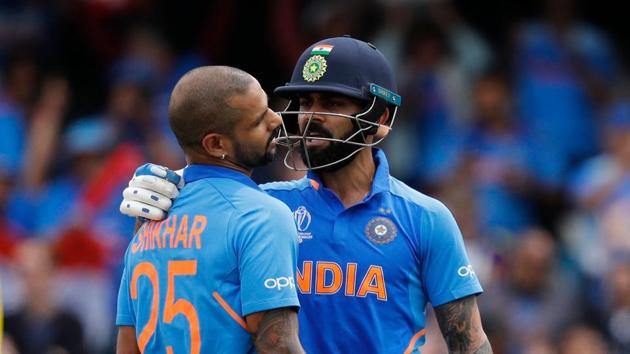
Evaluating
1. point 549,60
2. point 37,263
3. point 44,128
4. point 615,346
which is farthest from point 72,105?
point 615,346

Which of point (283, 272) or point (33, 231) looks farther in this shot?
point (33, 231)

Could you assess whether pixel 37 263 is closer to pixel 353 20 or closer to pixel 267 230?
pixel 353 20

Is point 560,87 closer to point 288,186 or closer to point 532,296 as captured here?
point 532,296

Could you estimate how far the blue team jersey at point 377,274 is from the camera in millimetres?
4621

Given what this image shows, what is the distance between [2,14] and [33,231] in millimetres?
2093

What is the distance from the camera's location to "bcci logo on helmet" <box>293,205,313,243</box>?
4752 mm

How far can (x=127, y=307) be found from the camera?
Result: 14.7 ft

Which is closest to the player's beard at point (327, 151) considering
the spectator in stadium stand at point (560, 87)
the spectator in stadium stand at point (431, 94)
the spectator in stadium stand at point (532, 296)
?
the spectator in stadium stand at point (532, 296)

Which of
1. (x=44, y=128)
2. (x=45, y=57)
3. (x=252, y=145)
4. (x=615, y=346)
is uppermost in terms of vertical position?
(x=45, y=57)

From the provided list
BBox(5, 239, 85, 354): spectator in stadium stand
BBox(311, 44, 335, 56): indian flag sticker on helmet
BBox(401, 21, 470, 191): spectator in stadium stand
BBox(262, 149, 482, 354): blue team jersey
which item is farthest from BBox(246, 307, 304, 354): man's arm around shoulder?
BBox(401, 21, 470, 191): spectator in stadium stand

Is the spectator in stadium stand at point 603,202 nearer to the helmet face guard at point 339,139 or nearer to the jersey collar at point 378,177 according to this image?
the jersey collar at point 378,177

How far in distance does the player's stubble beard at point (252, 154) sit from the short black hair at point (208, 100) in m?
0.07

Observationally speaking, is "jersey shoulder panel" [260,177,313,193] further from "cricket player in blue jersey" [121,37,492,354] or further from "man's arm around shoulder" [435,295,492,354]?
"man's arm around shoulder" [435,295,492,354]

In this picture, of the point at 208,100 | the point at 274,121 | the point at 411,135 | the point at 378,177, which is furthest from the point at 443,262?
the point at 411,135
